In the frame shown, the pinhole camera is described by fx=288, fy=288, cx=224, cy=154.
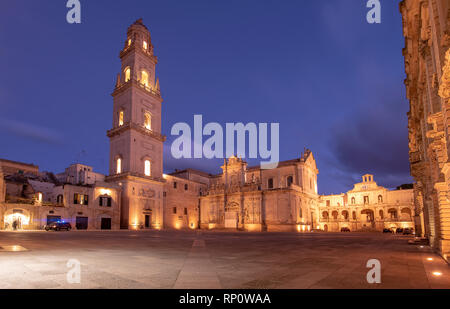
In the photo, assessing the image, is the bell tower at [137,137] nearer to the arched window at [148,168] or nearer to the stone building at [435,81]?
the arched window at [148,168]

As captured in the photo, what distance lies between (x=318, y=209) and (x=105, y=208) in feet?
164

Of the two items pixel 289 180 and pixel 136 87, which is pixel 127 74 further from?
pixel 289 180

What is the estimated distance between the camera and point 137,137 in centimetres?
5138

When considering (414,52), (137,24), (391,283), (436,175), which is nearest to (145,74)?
(137,24)

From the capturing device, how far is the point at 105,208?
151 feet

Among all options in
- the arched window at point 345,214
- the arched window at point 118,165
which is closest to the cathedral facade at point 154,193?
the arched window at point 118,165

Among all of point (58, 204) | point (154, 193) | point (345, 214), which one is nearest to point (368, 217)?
point (345, 214)

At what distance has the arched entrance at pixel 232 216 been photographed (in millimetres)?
59237

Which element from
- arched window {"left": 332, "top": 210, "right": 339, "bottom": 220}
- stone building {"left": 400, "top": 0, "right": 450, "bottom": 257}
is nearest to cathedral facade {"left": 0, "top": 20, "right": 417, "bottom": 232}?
arched window {"left": 332, "top": 210, "right": 339, "bottom": 220}

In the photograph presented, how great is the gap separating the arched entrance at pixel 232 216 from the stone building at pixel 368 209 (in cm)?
2463

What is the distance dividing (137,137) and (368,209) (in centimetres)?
5497

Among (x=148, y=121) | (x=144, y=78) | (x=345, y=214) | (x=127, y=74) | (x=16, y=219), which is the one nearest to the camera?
(x=16, y=219)

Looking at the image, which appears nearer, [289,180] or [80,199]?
[80,199]

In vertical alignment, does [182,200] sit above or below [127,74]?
below
